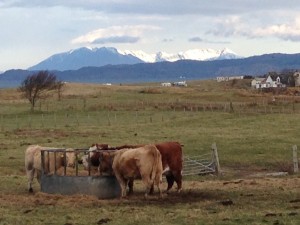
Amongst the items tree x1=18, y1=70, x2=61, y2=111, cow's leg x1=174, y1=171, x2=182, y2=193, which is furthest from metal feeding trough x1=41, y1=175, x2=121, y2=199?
tree x1=18, y1=70, x2=61, y2=111

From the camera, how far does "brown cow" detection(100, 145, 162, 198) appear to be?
18312 millimetres

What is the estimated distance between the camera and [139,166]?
18406 millimetres

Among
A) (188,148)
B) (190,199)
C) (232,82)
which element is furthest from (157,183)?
(232,82)

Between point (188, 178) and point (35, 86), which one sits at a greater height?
point (35, 86)

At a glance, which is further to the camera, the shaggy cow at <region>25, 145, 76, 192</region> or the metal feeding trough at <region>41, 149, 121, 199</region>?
the shaggy cow at <region>25, 145, 76, 192</region>

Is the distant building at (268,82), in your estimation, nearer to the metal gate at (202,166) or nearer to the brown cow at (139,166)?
the metal gate at (202,166)

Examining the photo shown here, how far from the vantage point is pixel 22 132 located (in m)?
48.4

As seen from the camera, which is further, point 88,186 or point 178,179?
point 178,179

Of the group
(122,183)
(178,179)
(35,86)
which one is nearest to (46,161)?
(122,183)

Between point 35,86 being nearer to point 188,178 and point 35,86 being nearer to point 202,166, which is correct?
point 202,166

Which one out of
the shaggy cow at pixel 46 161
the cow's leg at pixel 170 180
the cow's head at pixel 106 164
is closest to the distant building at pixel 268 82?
the shaggy cow at pixel 46 161

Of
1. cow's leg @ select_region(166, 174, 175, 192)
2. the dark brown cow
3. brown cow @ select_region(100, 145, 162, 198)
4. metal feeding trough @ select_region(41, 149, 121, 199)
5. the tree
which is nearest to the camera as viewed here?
brown cow @ select_region(100, 145, 162, 198)

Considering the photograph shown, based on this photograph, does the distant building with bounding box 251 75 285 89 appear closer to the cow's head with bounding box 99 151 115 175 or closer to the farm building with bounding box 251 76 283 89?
the farm building with bounding box 251 76 283 89

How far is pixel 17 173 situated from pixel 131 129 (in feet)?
69.4
